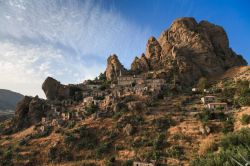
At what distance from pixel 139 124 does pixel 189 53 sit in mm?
57579

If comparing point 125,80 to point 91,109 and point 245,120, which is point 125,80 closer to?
point 91,109

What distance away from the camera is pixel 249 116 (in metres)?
39.5

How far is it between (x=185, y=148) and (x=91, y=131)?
61.9ft

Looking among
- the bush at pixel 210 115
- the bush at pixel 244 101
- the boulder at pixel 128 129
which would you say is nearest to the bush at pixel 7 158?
the boulder at pixel 128 129

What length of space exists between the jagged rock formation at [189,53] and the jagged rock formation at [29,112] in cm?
4059

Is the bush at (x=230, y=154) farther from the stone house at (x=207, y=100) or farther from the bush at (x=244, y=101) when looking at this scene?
the stone house at (x=207, y=100)

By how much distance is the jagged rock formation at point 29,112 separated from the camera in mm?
62562

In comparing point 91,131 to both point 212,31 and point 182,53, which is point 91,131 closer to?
point 182,53

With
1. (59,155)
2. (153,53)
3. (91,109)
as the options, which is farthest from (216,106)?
(153,53)

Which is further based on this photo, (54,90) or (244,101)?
(54,90)

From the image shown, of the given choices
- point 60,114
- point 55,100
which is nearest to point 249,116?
point 60,114

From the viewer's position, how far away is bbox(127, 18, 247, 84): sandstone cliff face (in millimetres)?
87762

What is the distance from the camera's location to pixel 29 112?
6431 centimetres

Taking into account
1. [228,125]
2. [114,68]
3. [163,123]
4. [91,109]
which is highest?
[114,68]
